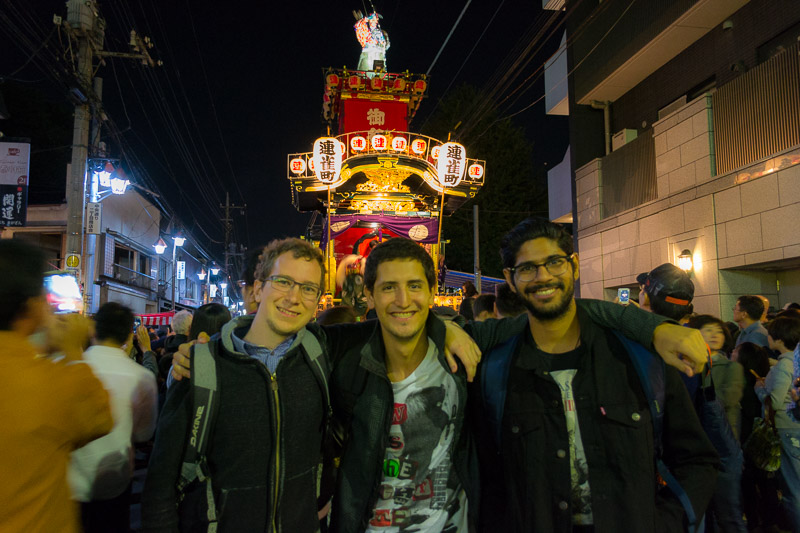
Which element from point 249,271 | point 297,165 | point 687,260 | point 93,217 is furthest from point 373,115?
point 249,271

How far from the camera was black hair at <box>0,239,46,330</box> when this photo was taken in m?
1.88

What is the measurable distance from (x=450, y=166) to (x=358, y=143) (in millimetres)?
2725

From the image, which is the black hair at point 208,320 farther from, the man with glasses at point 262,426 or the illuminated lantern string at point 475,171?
the illuminated lantern string at point 475,171

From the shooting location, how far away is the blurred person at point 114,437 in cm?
315

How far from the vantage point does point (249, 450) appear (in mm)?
2355

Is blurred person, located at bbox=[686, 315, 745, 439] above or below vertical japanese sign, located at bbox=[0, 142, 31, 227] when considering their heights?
below

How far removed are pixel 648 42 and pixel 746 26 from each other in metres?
2.71

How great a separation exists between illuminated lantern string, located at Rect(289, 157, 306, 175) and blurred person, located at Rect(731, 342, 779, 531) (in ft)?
37.7

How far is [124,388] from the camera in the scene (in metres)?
3.51

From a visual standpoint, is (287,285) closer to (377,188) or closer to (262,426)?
(262,426)

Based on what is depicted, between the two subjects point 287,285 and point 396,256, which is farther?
point 396,256

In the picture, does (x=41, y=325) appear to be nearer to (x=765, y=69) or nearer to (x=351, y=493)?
(x=351, y=493)

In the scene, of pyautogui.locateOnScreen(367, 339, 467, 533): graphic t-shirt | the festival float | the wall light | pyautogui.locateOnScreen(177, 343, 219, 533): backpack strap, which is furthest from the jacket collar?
the wall light

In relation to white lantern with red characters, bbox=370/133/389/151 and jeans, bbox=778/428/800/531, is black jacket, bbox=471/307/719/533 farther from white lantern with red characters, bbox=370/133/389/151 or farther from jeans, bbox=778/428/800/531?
white lantern with red characters, bbox=370/133/389/151
